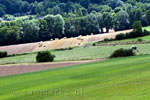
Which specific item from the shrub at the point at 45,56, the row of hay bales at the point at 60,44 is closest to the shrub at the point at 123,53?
the shrub at the point at 45,56

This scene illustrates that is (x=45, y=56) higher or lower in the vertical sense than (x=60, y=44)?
lower

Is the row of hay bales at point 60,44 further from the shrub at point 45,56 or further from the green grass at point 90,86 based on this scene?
the green grass at point 90,86

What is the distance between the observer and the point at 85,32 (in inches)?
5846

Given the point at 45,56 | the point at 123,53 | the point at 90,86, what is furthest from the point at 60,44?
the point at 90,86

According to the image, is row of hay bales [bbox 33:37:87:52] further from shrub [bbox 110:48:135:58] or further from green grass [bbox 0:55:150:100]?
green grass [bbox 0:55:150:100]

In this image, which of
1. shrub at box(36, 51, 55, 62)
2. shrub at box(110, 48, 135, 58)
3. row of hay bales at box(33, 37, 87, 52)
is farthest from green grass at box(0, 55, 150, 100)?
row of hay bales at box(33, 37, 87, 52)

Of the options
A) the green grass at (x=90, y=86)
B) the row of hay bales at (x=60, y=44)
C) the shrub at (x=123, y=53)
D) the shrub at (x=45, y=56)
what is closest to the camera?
the green grass at (x=90, y=86)

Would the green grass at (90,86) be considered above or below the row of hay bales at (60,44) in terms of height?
below

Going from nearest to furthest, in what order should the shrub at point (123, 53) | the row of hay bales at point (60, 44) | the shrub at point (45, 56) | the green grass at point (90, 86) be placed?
the green grass at point (90, 86), the shrub at point (123, 53), the shrub at point (45, 56), the row of hay bales at point (60, 44)

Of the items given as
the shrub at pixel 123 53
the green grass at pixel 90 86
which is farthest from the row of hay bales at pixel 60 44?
the green grass at pixel 90 86

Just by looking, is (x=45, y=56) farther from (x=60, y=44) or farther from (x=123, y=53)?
(x=60, y=44)

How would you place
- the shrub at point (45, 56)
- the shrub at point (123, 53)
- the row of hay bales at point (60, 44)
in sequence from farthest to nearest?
the row of hay bales at point (60, 44) → the shrub at point (45, 56) → the shrub at point (123, 53)

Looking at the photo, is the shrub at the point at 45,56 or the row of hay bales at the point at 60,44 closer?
the shrub at the point at 45,56

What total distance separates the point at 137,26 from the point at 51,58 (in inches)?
1483
